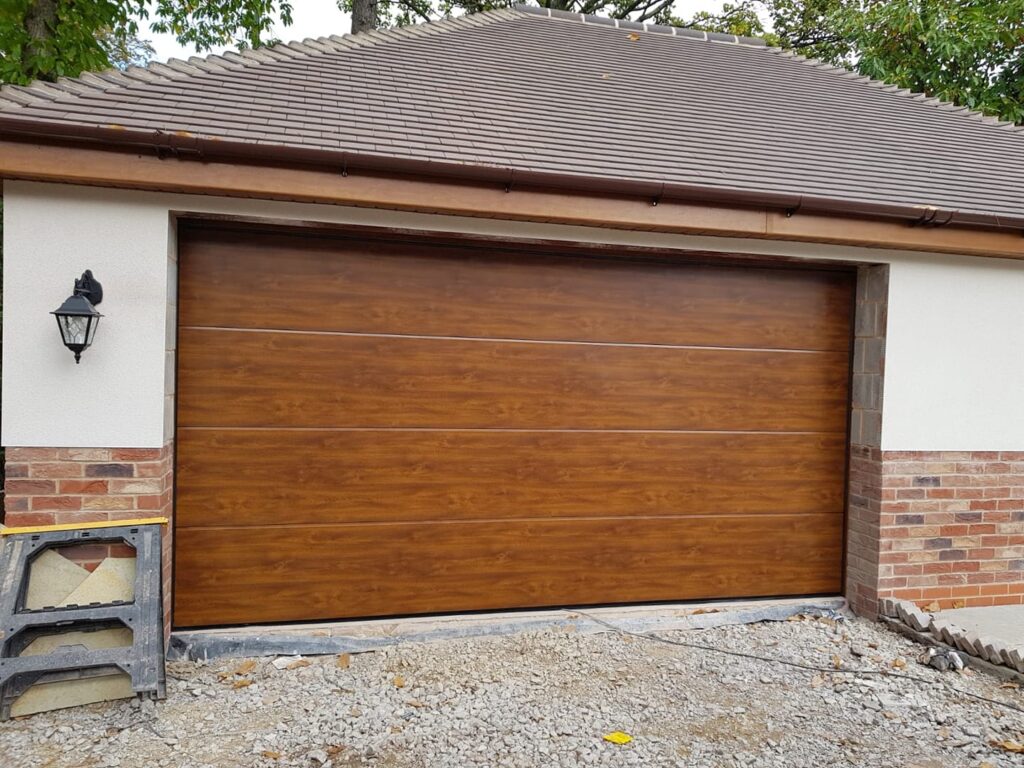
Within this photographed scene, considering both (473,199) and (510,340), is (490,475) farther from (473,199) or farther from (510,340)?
(473,199)

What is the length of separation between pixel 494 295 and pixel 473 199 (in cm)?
64

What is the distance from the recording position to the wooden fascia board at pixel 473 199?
2922mm

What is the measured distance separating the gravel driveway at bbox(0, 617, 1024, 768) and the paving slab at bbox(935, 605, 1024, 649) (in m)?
0.41

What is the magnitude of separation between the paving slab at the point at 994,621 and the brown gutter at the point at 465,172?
236cm

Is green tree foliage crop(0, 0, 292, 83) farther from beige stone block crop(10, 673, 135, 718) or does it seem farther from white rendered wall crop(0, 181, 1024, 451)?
beige stone block crop(10, 673, 135, 718)

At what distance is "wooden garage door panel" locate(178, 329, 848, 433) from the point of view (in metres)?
3.49

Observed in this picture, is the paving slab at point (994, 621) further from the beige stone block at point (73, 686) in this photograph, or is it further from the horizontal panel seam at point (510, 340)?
the beige stone block at point (73, 686)

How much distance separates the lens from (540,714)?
2934 mm

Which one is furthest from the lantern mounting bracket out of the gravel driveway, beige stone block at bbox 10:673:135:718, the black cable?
the black cable

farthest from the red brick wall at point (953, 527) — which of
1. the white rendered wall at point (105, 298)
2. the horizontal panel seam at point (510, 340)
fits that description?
the white rendered wall at point (105, 298)

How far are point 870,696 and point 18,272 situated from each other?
4.52m

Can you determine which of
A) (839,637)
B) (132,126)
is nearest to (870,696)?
(839,637)

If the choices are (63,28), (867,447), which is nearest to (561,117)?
(867,447)

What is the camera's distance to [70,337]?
2910 millimetres
